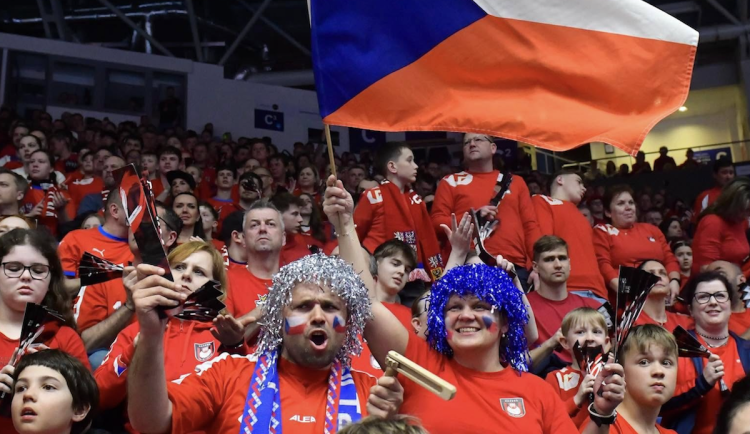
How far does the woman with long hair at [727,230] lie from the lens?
6992mm

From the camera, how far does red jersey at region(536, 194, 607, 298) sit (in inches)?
248

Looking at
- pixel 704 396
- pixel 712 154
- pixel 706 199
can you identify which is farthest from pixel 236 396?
pixel 712 154

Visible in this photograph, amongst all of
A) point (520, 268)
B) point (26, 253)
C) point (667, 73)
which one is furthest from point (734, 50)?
point (26, 253)

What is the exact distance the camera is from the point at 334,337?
3129 mm

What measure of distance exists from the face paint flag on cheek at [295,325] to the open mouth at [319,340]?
4 centimetres

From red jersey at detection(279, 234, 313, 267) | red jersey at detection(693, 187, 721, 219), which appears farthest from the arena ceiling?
red jersey at detection(279, 234, 313, 267)

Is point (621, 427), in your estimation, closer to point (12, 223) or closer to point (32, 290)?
point (32, 290)

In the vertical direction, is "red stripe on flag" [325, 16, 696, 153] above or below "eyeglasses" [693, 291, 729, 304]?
above

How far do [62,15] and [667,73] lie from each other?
15.3 metres

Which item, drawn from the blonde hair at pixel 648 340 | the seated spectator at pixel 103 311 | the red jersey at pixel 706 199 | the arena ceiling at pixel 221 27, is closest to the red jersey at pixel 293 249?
the seated spectator at pixel 103 311

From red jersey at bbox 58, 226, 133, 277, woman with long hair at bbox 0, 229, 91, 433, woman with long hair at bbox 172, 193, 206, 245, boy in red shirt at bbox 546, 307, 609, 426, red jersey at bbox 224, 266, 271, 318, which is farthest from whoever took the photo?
woman with long hair at bbox 172, 193, 206, 245

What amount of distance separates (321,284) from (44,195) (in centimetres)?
419

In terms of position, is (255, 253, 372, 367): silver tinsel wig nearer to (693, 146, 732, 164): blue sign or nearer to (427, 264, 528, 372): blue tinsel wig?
(427, 264, 528, 372): blue tinsel wig

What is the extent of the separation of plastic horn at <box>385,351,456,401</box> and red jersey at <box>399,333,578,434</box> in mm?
548
